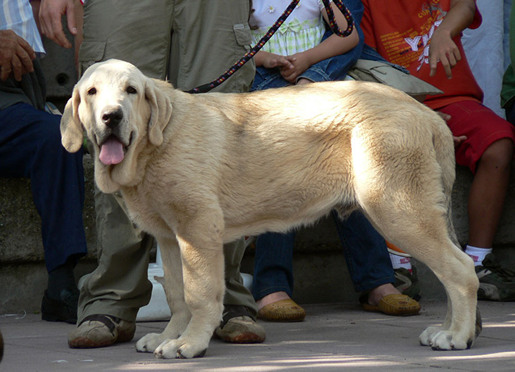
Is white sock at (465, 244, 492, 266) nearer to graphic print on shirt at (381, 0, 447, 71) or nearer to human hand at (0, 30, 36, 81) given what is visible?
graphic print on shirt at (381, 0, 447, 71)

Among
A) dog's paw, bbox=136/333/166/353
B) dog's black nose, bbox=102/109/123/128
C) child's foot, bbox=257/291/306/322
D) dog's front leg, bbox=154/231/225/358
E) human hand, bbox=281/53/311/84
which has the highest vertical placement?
dog's black nose, bbox=102/109/123/128

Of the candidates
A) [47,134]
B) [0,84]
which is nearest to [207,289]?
[47,134]

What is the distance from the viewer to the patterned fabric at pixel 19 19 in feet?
17.2

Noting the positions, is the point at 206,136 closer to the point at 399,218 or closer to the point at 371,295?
the point at 399,218

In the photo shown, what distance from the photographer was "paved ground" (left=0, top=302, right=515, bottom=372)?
3.38 meters

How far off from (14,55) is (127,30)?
112 cm

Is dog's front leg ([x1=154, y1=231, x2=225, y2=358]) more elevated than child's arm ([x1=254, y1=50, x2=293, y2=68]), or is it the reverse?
child's arm ([x1=254, y1=50, x2=293, y2=68])

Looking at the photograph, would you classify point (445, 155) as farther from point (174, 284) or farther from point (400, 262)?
point (400, 262)

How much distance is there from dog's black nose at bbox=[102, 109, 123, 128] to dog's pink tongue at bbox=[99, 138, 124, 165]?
10 centimetres

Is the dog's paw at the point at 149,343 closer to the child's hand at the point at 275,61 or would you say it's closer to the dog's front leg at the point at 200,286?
the dog's front leg at the point at 200,286

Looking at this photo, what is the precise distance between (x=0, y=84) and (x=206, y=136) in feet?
5.88

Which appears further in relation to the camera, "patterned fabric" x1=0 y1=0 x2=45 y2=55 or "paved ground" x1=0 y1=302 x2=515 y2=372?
"patterned fabric" x1=0 y1=0 x2=45 y2=55

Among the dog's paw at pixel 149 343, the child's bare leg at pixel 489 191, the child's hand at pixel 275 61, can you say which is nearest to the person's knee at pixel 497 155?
the child's bare leg at pixel 489 191

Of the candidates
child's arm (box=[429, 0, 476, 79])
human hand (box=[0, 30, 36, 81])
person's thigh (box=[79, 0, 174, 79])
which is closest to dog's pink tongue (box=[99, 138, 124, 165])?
person's thigh (box=[79, 0, 174, 79])
